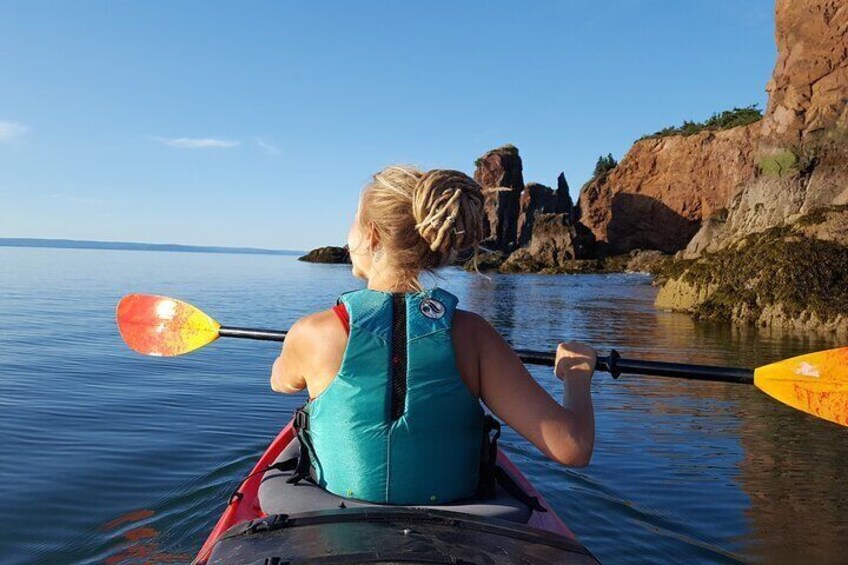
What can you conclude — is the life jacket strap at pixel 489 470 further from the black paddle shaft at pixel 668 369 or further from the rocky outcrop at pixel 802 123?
the rocky outcrop at pixel 802 123

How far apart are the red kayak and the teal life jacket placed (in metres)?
0.09

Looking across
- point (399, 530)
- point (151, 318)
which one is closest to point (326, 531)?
point (399, 530)

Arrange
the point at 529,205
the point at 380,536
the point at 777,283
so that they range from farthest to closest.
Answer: the point at 529,205, the point at 777,283, the point at 380,536

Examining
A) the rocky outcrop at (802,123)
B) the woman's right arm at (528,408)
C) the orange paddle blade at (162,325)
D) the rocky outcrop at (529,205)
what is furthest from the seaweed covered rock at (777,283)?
the rocky outcrop at (529,205)

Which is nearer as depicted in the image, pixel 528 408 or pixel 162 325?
pixel 528 408

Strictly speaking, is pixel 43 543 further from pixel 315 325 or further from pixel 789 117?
pixel 789 117

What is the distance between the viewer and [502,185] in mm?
73000

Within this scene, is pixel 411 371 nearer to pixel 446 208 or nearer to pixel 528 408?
pixel 528 408

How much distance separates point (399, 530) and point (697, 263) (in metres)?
17.4

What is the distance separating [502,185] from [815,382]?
70.7 metres

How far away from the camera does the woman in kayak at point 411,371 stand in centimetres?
198

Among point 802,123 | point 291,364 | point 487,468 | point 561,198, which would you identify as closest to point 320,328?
point 291,364

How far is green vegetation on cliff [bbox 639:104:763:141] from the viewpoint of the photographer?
2269 inches

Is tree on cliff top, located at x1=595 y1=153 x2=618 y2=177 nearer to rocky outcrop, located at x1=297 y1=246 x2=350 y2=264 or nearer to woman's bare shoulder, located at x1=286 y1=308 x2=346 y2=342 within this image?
rocky outcrop, located at x1=297 y1=246 x2=350 y2=264
